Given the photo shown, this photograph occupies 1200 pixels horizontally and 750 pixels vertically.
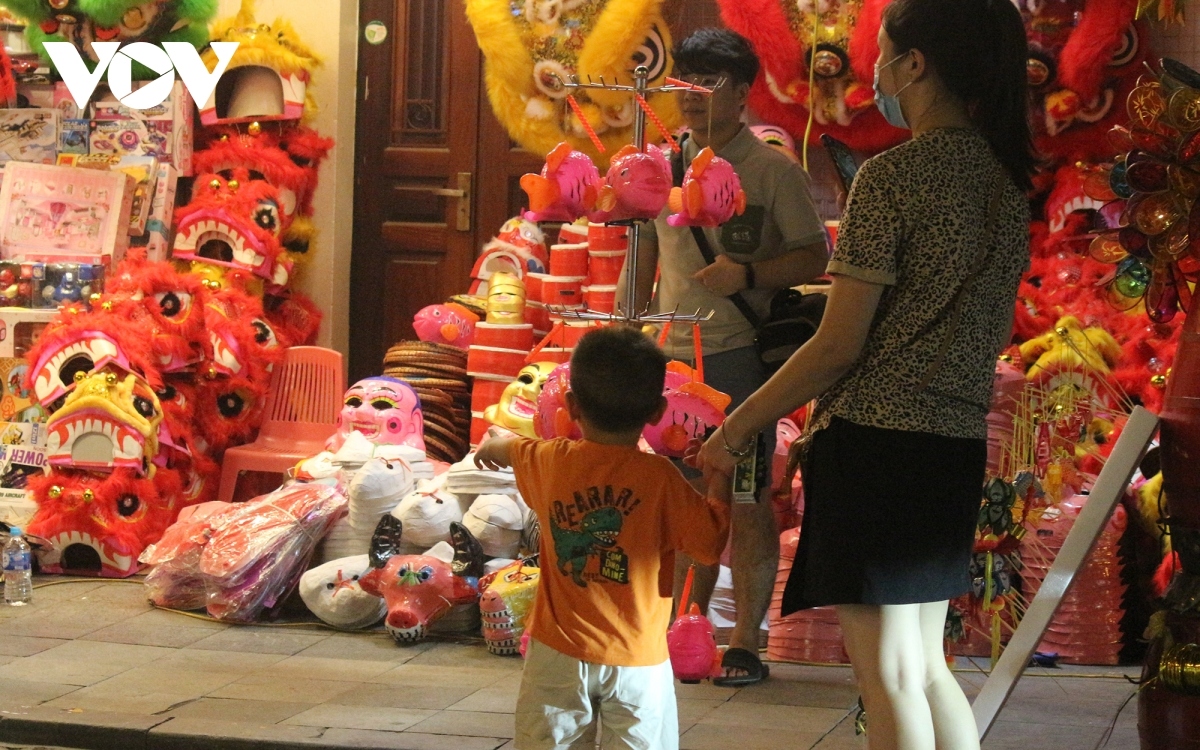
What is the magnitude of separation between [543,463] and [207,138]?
13.5 feet

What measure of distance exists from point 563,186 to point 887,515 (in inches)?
57.4

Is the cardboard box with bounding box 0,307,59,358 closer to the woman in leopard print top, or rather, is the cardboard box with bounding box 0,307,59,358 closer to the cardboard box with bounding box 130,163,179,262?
the cardboard box with bounding box 130,163,179,262

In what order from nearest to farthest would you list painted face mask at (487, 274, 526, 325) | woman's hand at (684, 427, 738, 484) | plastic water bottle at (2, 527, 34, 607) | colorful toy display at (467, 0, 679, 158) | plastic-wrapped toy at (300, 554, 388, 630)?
woman's hand at (684, 427, 738, 484) → plastic-wrapped toy at (300, 554, 388, 630) → plastic water bottle at (2, 527, 34, 607) → painted face mask at (487, 274, 526, 325) → colorful toy display at (467, 0, 679, 158)

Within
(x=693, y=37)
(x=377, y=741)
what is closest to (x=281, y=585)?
(x=377, y=741)

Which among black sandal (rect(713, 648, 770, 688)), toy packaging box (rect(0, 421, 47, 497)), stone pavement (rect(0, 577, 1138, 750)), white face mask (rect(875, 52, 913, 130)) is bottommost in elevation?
stone pavement (rect(0, 577, 1138, 750))

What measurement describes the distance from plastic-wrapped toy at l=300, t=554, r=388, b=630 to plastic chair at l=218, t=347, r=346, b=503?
123 cm

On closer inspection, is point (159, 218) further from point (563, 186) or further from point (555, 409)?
point (555, 409)

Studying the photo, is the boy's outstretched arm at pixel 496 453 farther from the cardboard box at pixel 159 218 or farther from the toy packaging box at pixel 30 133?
the toy packaging box at pixel 30 133

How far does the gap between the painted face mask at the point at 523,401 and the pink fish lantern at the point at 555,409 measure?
1412 millimetres

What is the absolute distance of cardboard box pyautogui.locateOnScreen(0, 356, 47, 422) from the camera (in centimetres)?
588

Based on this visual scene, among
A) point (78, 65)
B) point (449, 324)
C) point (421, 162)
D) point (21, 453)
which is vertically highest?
point (78, 65)

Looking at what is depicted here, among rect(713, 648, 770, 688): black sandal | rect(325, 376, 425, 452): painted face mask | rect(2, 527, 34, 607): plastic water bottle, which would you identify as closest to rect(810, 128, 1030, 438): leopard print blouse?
rect(713, 648, 770, 688): black sandal

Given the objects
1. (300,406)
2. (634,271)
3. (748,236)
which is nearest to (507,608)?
(634,271)

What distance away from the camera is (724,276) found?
385cm
